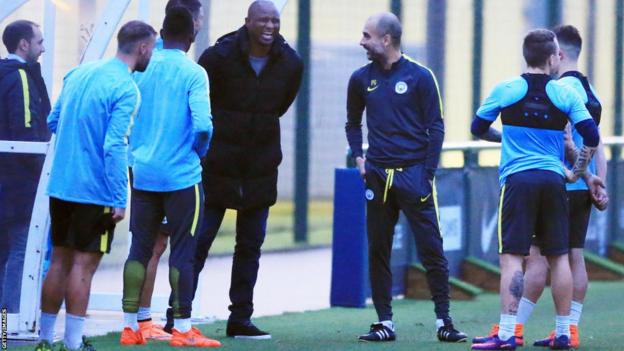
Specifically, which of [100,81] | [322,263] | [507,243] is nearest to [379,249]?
[507,243]

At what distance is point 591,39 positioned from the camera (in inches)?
676

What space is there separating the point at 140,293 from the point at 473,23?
7.78 metres

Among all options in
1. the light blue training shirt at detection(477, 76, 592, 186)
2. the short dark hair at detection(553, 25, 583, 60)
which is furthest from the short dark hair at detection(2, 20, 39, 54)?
the short dark hair at detection(553, 25, 583, 60)

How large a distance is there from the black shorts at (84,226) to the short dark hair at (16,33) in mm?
2018

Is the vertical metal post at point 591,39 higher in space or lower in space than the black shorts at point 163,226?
higher

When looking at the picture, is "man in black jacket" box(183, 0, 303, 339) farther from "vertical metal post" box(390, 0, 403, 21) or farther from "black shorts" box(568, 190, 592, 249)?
"vertical metal post" box(390, 0, 403, 21)

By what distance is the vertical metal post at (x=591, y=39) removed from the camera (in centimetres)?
1711

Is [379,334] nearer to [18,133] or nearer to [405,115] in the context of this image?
[405,115]

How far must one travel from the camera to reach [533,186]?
7.96 meters

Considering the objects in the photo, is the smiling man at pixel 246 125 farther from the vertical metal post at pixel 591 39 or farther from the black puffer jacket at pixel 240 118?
the vertical metal post at pixel 591 39

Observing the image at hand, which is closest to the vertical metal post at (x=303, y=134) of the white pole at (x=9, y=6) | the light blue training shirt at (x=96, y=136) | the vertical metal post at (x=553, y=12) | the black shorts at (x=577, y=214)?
the vertical metal post at (x=553, y=12)

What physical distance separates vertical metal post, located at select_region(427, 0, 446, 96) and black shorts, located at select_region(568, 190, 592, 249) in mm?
6368

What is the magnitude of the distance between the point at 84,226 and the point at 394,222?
6.80 ft

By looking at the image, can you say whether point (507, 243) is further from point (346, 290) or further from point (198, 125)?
point (346, 290)
